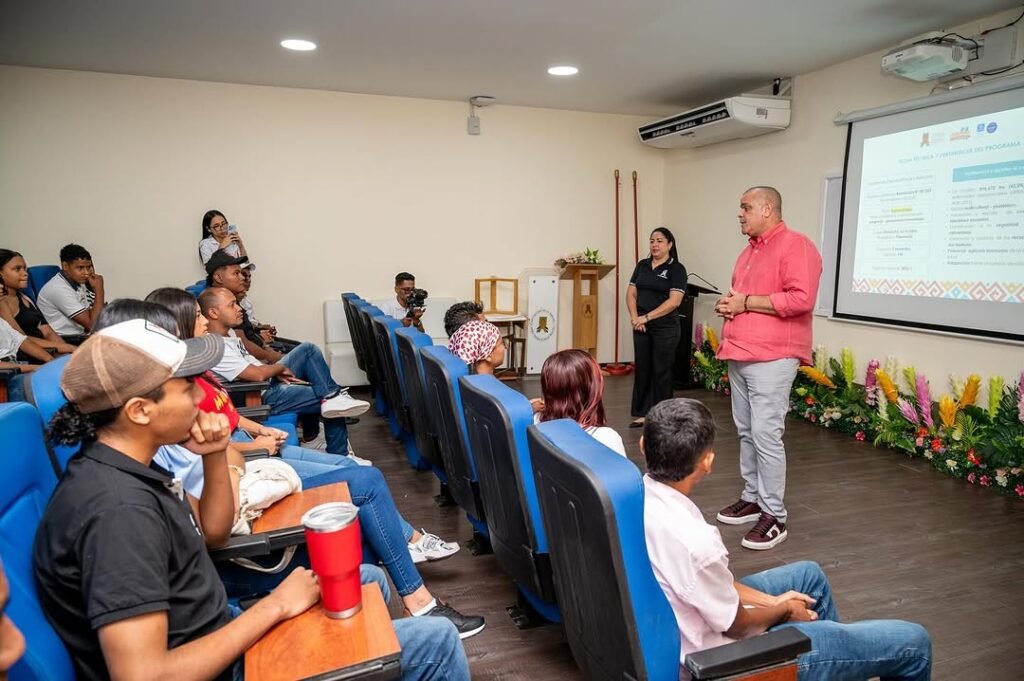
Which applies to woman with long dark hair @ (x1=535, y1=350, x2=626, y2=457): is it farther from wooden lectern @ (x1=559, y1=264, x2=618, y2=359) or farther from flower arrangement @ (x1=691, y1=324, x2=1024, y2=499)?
wooden lectern @ (x1=559, y1=264, x2=618, y2=359)

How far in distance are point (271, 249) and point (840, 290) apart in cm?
478

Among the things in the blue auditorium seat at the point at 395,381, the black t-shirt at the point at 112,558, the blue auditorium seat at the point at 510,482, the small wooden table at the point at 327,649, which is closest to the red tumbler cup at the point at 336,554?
the small wooden table at the point at 327,649

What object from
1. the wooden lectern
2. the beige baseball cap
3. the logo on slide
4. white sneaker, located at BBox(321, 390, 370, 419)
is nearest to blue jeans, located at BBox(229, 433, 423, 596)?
the beige baseball cap

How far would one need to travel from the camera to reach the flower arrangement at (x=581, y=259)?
6.50 m

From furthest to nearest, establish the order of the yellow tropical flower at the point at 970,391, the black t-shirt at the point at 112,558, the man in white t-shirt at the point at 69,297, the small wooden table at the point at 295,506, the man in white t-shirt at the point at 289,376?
the man in white t-shirt at the point at 69,297, the yellow tropical flower at the point at 970,391, the man in white t-shirt at the point at 289,376, the small wooden table at the point at 295,506, the black t-shirt at the point at 112,558

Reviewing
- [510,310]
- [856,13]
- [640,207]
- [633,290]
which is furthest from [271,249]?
[856,13]

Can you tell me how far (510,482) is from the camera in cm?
174

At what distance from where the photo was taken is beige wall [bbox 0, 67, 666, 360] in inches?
199

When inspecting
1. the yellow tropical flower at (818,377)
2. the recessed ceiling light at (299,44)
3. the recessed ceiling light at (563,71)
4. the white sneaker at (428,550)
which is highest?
the recessed ceiling light at (563,71)

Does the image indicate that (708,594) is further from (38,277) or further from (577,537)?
(38,277)

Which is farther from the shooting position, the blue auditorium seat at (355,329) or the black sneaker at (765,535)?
the blue auditorium seat at (355,329)

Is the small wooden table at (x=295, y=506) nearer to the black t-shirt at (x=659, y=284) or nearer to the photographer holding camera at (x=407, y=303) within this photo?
the photographer holding camera at (x=407, y=303)

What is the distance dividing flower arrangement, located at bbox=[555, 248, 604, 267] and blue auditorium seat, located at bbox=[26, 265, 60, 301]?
14.0 ft

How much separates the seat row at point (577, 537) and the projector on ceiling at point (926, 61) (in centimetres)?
341
